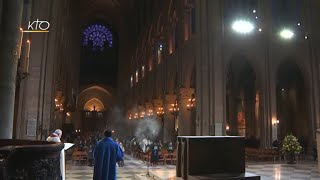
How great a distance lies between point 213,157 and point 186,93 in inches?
720

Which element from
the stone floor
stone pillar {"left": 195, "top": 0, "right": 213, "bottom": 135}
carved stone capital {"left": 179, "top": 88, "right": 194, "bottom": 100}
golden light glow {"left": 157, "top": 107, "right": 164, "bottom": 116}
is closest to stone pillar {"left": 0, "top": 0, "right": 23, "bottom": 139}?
the stone floor

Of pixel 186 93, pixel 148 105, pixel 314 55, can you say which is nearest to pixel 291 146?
pixel 314 55

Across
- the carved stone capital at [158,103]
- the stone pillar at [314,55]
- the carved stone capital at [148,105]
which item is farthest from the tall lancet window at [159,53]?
the stone pillar at [314,55]

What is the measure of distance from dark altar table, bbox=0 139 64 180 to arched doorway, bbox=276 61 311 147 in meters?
24.3

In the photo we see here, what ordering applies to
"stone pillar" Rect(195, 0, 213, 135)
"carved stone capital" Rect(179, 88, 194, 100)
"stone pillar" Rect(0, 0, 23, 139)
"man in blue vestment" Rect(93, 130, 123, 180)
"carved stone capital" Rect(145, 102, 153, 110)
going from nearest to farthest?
"stone pillar" Rect(0, 0, 23, 139) → "man in blue vestment" Rect(93, 130, 123, 180) → "stone pillar" Rect(195, 0, 213, 135) → "carved stone capital" Rect(179, 88, 194, 100) → "carved stone capital" Rect(145, 102, 153, 110)

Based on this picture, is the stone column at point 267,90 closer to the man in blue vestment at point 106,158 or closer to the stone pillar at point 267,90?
the stone pillar at point 267,90

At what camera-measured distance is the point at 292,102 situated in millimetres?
27438

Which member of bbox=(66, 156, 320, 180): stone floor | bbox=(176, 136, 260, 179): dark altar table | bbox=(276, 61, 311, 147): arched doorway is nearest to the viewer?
bbox=(176, 136, 260, 179): dark altar table

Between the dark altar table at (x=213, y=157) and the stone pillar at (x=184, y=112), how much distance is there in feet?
59.1

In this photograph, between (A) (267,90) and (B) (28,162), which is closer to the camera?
(B) (28,162)

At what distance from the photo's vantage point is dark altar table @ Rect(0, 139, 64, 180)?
2977 millimetres

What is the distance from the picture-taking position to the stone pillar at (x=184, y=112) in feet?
77.2

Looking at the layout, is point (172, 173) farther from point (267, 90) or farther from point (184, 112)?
point (267, 90)

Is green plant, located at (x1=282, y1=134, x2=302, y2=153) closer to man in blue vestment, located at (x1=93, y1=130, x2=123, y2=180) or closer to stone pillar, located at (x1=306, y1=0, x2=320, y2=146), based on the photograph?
stone pillar, located at (x1=306, y1=0, x2=320, y2=146)
